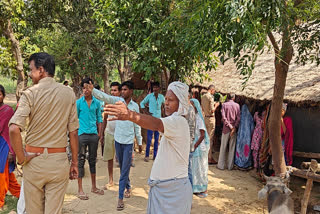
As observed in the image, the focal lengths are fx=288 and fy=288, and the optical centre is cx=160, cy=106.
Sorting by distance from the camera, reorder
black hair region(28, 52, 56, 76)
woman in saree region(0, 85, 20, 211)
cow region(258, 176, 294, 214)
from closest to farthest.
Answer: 1. black hair region(28, 52, 56, 76)
2. cow region(258, 176, 294, 214)
3. woman in saree region(0, 85, 20, 211)

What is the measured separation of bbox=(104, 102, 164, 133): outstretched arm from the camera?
195 centimetres

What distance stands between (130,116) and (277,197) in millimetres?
2977

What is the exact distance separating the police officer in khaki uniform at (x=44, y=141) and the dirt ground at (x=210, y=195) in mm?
1722

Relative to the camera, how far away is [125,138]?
185 inches

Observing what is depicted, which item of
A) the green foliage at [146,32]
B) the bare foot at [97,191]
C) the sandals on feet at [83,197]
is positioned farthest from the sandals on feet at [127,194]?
the green foliage at [146,32]

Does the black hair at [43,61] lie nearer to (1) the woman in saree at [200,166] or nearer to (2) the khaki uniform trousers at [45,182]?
(2) the khaki uniform trousers at [45,182]

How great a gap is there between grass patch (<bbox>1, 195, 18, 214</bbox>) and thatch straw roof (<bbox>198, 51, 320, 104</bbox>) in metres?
5.72

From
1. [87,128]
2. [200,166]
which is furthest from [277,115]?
[87,128]

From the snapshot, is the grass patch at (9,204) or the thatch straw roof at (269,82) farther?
the thatch straw roof at (269,82)

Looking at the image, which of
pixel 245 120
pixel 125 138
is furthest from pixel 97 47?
pixel 125 138

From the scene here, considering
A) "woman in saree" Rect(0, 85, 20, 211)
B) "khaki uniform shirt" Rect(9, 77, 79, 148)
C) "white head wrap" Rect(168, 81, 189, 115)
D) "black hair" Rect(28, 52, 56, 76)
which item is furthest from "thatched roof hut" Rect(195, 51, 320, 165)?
"woman in saree" Rect(0, 85, 20, 211)

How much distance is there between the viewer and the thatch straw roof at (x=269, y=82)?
6.35 metres

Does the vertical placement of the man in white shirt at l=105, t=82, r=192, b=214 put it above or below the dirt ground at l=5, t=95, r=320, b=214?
above

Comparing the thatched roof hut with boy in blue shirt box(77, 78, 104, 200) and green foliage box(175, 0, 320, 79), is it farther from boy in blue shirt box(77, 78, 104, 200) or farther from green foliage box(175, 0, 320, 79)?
boy in blue shirt box(77, 78, 104, 200)
